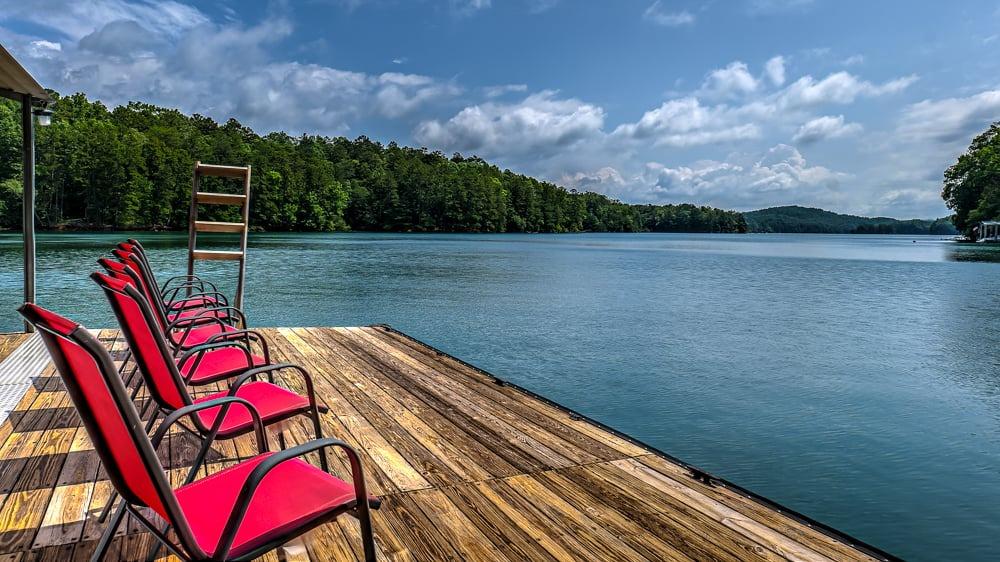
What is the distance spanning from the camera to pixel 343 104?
103 m

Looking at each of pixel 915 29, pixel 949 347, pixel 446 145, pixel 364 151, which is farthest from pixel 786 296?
pixel 446 145

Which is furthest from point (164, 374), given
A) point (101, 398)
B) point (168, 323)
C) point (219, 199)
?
point (219, 199)

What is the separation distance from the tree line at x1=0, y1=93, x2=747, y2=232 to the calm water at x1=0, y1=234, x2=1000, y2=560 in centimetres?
2628

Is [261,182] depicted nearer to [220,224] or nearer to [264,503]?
[220,224]

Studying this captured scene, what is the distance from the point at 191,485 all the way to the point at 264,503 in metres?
0.24

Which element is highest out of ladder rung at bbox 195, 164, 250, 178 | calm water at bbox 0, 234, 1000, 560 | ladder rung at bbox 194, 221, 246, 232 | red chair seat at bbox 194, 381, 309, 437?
ladder rung at bbox 195, 164, 250, 178

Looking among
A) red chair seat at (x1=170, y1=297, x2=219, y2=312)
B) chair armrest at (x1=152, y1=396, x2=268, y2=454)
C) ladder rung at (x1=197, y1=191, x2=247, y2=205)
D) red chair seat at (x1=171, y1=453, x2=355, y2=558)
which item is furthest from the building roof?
red chair seat at (x1=171, y1=453, x2=355, y2=558)

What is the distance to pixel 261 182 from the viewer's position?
5612 cm

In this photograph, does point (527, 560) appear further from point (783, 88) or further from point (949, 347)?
point (783, 88)

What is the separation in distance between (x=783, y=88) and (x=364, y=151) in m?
50.9

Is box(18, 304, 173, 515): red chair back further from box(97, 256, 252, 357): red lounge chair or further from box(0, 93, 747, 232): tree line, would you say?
box(0, 93, 747, 232): tree line

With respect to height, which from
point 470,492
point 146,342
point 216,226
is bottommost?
point 470,492

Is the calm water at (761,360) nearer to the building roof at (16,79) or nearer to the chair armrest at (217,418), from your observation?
the chair armrest at (217,418)

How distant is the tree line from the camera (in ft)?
143
